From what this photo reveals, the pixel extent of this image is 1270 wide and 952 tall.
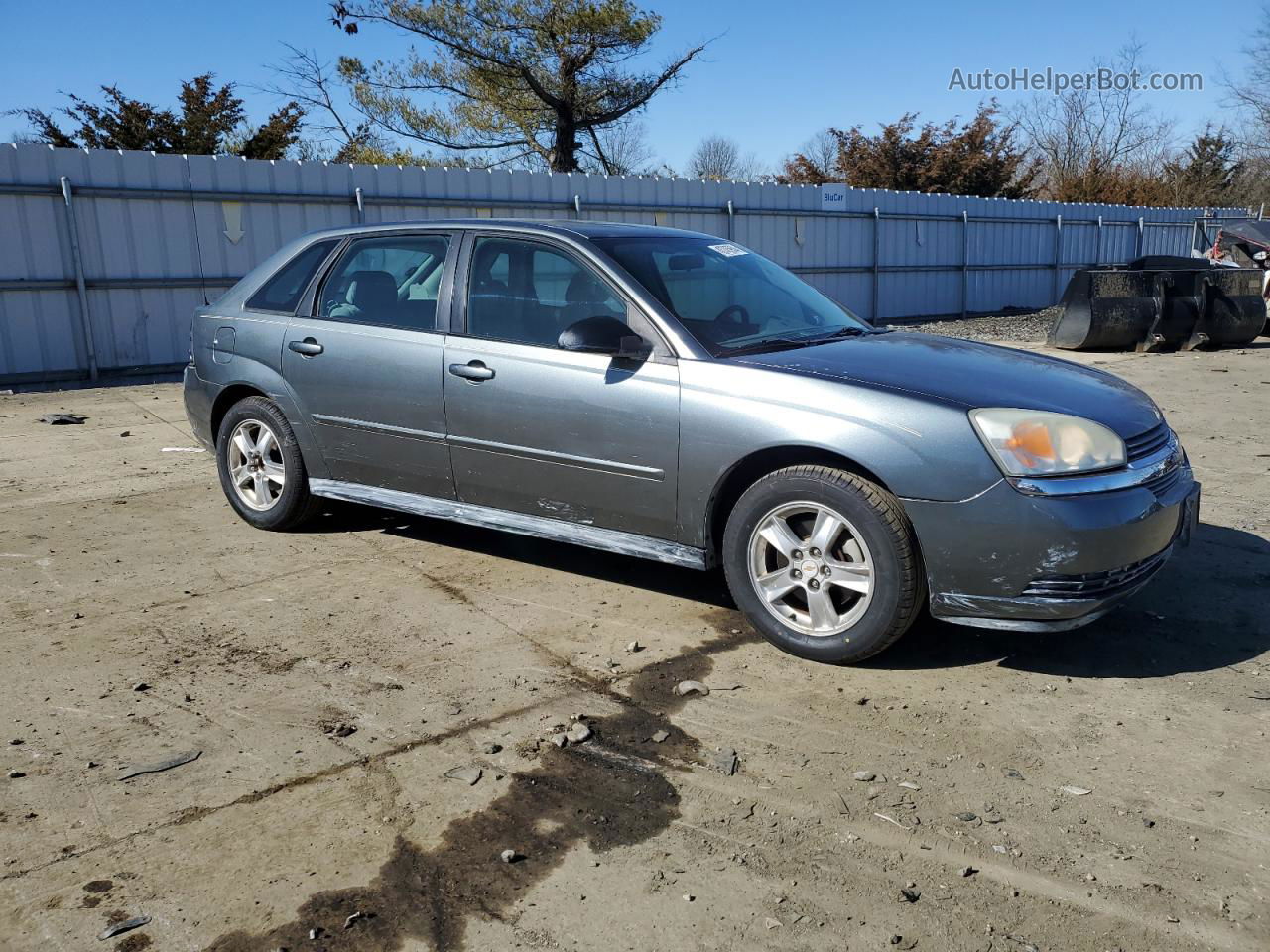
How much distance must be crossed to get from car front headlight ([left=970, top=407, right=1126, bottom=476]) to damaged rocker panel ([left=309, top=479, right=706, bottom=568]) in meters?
1.24

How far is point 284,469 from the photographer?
19.1ft

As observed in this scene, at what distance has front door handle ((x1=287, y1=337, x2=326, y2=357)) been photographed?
553 centimetres

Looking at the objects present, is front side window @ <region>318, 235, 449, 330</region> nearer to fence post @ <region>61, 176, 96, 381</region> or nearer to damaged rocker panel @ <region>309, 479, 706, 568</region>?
damaged rocker panel @ <region>309, 479, 706, 568</region>

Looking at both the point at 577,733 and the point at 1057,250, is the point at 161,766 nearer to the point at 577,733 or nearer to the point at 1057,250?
the point at 577,733

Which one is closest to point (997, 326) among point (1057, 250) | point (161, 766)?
point (1057, 250)

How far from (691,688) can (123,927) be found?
1.99m

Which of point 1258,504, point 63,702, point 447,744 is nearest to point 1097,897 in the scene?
point 447,744

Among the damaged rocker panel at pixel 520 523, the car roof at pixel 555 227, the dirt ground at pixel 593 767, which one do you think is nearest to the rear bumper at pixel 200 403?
the damaged rocker panel at pixel 520 523

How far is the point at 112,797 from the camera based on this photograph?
318cm

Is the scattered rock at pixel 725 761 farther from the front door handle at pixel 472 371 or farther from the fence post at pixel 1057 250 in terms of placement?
the fence post at pixel 1057 250

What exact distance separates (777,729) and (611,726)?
0.56 m

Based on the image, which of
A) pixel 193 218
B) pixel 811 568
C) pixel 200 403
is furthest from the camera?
pixel 193 218

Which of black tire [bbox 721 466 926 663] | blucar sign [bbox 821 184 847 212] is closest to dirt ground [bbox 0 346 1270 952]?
black tire [bbox 721 466 926 663]

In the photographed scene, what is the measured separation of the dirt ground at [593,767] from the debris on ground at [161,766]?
0.15 feet
